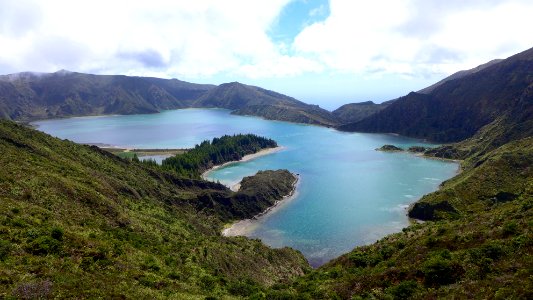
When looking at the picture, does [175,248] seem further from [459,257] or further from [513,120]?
[513,120]

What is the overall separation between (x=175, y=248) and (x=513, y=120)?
670 ft

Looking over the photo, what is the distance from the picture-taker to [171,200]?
94438mm

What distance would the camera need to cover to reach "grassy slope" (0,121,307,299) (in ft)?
103

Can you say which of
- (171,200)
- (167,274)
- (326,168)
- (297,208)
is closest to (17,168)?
(167,274)

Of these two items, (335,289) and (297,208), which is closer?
(335,289)

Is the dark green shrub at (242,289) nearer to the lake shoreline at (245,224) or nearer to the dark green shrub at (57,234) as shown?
the dark green shrub at (57,234)

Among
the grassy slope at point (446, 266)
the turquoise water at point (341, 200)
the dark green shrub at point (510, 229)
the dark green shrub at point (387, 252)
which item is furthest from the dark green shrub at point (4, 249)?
the turquoise water at point (341, 200)

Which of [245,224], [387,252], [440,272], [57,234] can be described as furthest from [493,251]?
[245,224]

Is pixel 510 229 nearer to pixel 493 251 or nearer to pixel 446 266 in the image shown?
pixel 493 251

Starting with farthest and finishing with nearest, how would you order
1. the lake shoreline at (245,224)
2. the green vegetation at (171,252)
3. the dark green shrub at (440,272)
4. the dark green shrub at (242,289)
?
the lake shoreline at (245,224), the dark green shrub at (242,289), the dark green shrub at (440,272), the green vegetation at (171,252)

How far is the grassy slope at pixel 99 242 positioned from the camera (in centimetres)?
3142

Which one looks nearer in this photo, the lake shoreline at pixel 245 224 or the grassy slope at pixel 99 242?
the grassy slope at pixel 99 242

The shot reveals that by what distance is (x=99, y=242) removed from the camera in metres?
40.3

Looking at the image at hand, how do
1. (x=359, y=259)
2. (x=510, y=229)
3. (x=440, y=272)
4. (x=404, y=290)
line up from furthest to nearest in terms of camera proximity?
1. (x=359, y=259)
2. (x=510, y=229)
3. (x=440, y=272)
4. (x=404, y=290)
